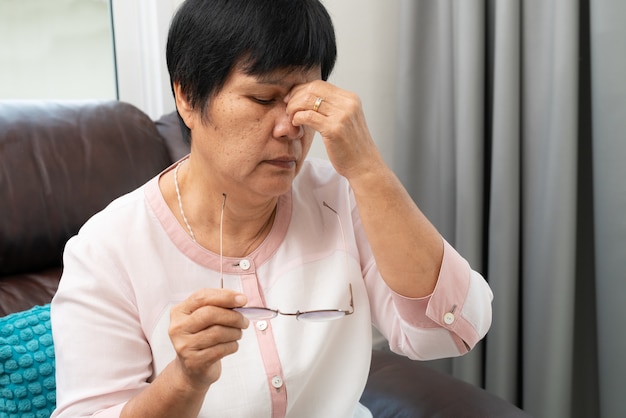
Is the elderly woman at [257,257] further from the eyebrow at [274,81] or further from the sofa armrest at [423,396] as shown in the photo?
the sofa armrest at [423,396]

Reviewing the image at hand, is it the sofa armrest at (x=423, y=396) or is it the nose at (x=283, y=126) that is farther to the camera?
the sofa armrest at (x=423, y=396)

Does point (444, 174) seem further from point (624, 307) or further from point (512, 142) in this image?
point (624, 307)

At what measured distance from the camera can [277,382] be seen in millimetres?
1143

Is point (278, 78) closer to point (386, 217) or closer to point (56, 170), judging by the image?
point (386, 217)

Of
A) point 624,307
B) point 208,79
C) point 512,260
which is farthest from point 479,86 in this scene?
point 208,79

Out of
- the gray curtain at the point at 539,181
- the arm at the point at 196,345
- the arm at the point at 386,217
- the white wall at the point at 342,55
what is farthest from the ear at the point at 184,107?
the gray curtain at the point at 539,181

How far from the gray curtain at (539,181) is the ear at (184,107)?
104 centimetres

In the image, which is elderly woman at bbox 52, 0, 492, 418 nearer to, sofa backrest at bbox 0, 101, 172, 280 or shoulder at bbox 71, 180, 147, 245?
shoulder at bbox 71, 180, 147, 245

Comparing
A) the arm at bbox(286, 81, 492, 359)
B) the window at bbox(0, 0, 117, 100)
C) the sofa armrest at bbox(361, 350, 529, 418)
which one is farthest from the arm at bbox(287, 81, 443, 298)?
the window at bbox(0, 0, 117, 100)

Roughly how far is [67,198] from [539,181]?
3.87ft

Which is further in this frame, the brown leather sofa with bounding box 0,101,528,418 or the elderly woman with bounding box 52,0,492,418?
the brown leather sofa with bounding box 0,101,528,418

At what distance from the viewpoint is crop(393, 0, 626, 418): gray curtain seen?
1.73m

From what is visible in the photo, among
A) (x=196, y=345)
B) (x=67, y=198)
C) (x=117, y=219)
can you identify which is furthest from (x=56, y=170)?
(x=196, y=345)

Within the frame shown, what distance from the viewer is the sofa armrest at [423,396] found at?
4.23ft
